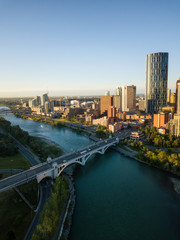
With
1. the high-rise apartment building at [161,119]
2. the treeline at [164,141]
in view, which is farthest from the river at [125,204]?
the high-rise apartment building at [161,119]

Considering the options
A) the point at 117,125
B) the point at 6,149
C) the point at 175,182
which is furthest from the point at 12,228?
the point at 117,125

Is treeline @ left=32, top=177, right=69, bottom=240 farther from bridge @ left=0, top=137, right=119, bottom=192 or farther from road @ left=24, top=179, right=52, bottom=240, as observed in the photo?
bridge @ left=0, top=137, right=119, bottom=192

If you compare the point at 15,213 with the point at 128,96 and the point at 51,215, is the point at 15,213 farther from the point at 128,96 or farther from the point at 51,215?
the point at 128,96

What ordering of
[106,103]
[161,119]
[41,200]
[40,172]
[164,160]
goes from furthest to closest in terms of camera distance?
[106,103] < [161,119] < [164,160] < [40,172] < [41,200]

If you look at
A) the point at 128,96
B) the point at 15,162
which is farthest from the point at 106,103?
the point at 15,162

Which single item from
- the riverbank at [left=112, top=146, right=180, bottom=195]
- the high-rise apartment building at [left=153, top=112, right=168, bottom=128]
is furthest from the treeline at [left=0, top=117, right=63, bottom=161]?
the high-rise apartment building at [left=153, top=112, right=168, bottom=128]
